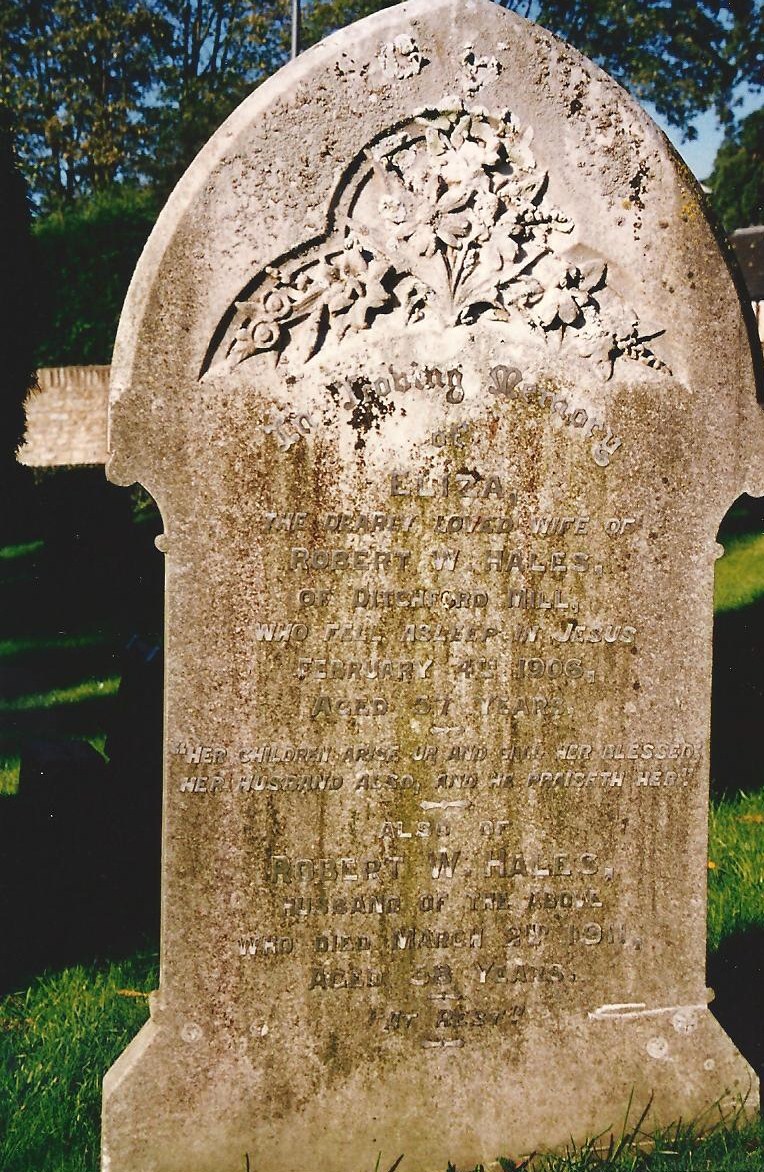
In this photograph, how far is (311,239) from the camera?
114 inches

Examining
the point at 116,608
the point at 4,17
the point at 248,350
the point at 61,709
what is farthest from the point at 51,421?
the point at 4,17

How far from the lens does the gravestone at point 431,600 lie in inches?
114

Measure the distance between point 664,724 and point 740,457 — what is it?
714 millimetres

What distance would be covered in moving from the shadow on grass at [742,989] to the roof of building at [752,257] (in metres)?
10.8

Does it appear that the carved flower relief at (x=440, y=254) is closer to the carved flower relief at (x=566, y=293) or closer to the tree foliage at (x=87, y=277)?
the carved flower relief at (x=566, y=293)

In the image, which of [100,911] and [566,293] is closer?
[566,293]

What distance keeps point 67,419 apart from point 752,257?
916 cm

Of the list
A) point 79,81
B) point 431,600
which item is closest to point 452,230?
point 431,600

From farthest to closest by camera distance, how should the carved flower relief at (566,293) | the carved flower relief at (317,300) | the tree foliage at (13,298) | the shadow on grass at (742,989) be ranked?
the tree foliage at (13,298)
the shadow on grass at (742,989)
the carved flower relief at (566,293)
the carved flower relief at (317,300)

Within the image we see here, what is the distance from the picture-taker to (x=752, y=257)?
15.2m

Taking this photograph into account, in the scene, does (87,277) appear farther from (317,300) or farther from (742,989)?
(742,989)

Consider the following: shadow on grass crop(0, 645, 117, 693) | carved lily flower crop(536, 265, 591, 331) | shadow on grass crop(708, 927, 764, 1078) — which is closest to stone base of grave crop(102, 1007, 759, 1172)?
shadow on grass crop(708, 927, 764, 1078)

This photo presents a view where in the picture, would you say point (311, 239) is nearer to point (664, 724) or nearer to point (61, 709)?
point (664, 724)

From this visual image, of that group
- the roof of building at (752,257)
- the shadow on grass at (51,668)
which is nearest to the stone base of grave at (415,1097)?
the shadow on grass at (51,668)
